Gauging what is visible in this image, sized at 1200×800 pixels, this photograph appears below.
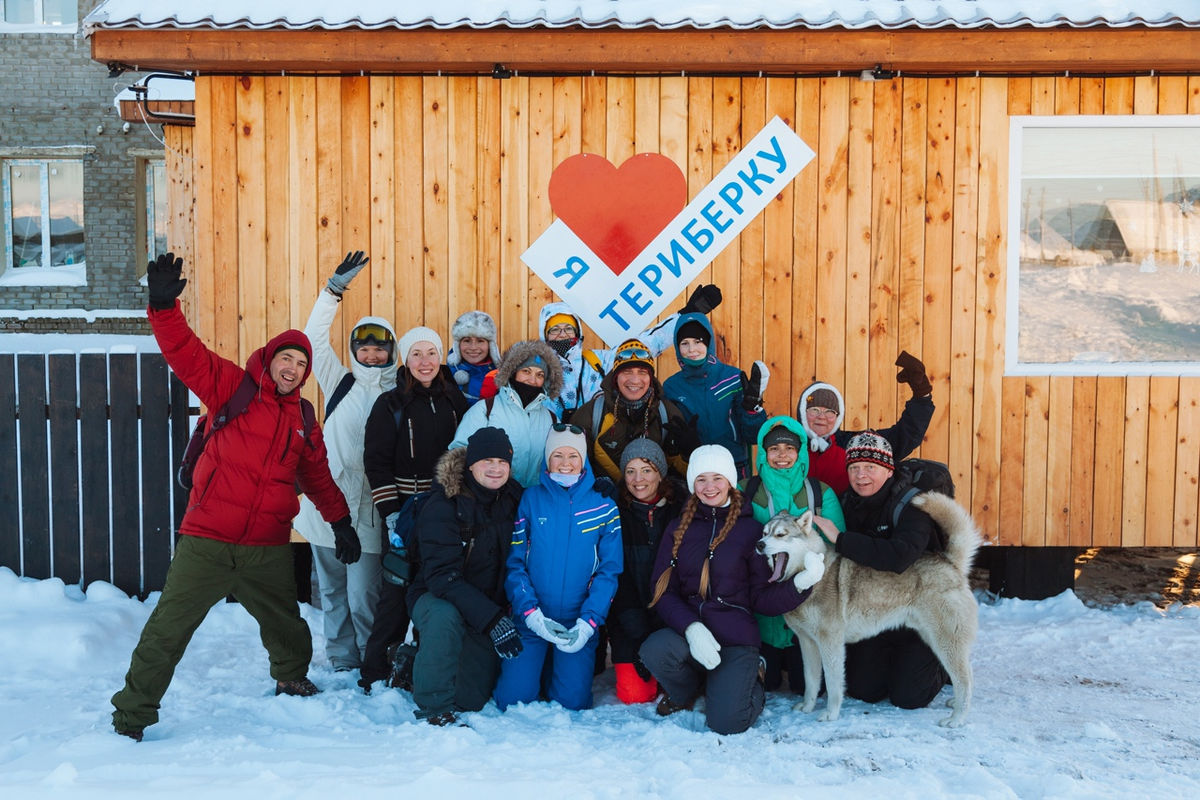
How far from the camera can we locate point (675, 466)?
15.6 ft

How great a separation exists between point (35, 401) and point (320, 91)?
2651 millimetres

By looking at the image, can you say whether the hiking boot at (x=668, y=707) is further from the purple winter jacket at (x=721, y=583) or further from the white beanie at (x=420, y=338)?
the white beanie at (x=420, y=338)

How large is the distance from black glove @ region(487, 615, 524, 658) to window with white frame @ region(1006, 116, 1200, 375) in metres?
3.71

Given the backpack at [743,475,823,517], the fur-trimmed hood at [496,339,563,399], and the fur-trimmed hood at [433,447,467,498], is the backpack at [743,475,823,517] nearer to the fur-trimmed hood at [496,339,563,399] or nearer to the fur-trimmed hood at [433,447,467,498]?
the fur-trimmed hood at [496,339,563,399]

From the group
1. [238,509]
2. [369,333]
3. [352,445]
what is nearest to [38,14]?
[369,333]

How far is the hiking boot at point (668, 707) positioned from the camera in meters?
4.17

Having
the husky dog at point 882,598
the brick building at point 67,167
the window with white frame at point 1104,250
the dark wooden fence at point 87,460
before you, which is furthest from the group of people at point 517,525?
the brick building at point 67,167

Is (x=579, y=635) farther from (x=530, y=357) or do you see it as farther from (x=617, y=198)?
(x=617, y=198)

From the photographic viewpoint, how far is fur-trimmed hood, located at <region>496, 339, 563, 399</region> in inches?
177

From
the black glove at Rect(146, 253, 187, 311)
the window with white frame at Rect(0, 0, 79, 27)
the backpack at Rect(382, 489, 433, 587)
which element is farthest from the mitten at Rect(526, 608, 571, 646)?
the window with white frame at Rect(0, 0, 79, 27)

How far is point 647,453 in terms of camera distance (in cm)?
428

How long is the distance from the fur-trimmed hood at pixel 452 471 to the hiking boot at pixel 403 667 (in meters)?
0.84

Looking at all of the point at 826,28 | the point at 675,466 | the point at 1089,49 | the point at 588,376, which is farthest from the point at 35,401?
the point at 1089,49

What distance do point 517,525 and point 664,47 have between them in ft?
9.82
